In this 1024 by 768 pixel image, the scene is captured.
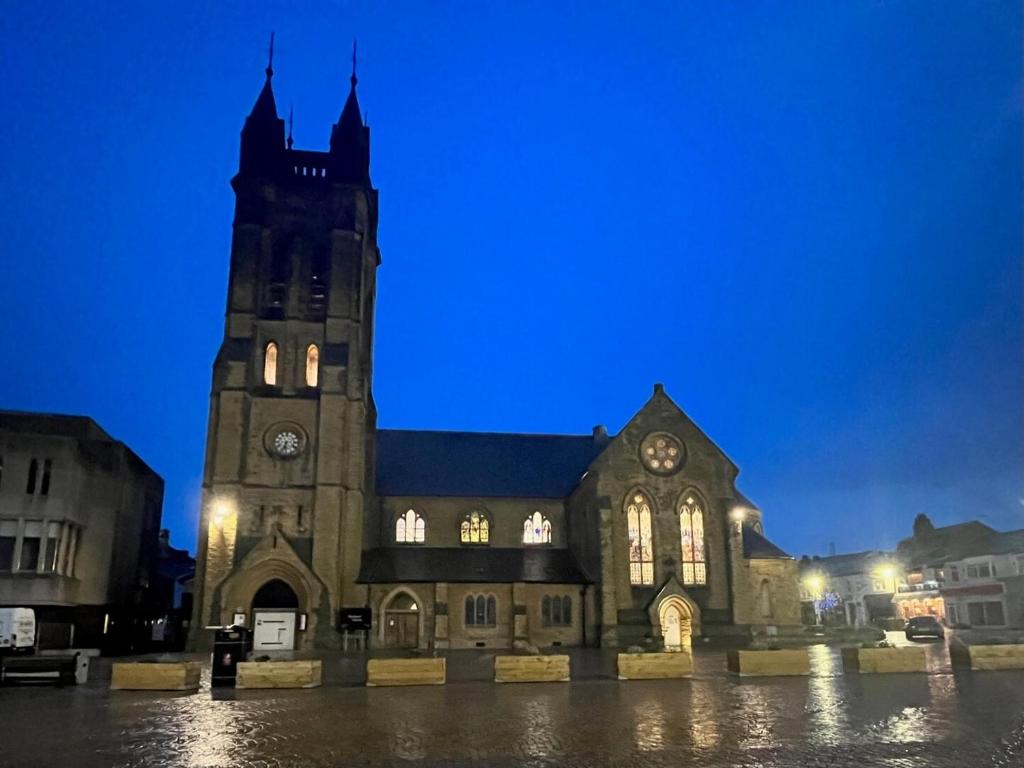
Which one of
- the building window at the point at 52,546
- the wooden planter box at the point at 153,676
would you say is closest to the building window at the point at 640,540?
the wooden planter box at the point at 153,676

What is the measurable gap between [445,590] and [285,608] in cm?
864

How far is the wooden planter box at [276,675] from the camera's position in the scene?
22391mm

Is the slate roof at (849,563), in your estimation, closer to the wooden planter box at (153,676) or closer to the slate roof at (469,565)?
the slate roof at (469,565)

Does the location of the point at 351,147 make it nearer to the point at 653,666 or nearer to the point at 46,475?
the point at 46,475

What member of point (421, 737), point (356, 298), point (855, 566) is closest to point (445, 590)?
point (356, 298)

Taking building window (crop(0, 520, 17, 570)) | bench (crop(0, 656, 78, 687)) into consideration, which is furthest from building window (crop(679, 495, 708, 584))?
building window (crop(0, 520, 17, 570))

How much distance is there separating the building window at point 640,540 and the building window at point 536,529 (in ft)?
23.1

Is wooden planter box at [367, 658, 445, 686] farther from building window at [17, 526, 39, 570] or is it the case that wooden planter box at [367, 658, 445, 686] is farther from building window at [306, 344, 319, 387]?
building window at [306, 344, 319, 387]

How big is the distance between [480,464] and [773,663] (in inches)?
1187

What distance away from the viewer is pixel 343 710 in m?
17.9

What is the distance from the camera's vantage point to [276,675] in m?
22.5

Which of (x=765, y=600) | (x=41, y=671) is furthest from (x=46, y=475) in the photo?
(x=765, y=600)

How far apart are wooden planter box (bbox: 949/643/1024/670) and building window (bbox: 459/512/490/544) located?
2892cm

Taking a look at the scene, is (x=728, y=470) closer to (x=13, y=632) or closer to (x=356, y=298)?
(x=356, y=298)
